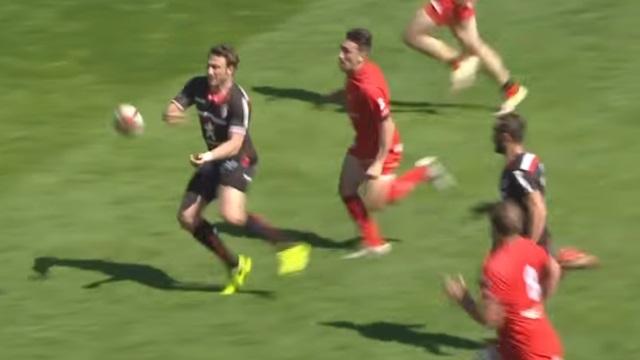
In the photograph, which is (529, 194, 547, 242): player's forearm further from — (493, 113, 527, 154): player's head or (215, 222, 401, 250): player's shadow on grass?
(215, 222, 401, 250): player's shadow on grass

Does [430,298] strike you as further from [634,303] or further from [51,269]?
[51,269]

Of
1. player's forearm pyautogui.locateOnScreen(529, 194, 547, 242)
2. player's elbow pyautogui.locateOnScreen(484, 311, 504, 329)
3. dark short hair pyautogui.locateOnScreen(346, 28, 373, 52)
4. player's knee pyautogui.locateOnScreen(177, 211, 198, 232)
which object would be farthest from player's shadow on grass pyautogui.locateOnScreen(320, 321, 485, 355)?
dark short hair pyautogui.locateOnScreen(346, 28, 373, 52)

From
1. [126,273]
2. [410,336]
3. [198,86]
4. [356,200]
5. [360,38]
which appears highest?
[360,38]

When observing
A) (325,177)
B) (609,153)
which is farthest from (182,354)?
(609,153)

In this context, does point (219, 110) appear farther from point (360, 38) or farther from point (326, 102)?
point (326, 102)

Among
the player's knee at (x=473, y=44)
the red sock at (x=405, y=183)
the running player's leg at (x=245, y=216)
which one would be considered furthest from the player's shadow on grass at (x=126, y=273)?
the player's knee at (x=473, y=44)

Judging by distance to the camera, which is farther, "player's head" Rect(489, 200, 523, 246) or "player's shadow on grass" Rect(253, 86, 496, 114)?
"player's shadow on grass" Rect(253, 86, 496, 114)

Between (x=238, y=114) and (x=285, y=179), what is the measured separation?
3402mm

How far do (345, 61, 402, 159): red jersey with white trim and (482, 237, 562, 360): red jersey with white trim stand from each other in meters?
4.02

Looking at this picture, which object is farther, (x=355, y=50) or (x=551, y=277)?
(x=355, y=50)

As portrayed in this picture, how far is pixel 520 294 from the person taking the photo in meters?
11.8

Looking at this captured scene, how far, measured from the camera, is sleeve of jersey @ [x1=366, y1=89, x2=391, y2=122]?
15.6 m

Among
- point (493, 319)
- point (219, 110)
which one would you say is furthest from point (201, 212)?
point (493, 319)

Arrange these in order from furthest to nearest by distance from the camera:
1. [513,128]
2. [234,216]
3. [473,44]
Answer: [473,44] < [234,216] < [513,128]
